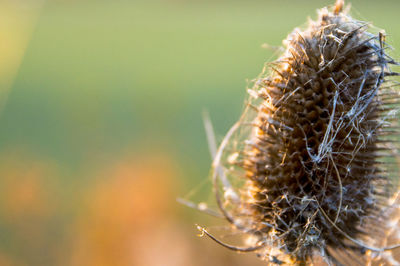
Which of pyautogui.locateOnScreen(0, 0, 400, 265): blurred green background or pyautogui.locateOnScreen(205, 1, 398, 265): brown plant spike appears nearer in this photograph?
pyautogui.locateOnScreen(205, 1, 398, 265): brown plant spike

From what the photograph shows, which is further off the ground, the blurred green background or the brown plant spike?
the brown plant spike

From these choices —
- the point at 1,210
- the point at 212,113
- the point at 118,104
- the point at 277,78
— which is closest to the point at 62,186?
the point at 1,210

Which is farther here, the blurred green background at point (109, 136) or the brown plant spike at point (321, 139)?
the blurred green background at point (109, 136)

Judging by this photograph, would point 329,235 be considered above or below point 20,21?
above

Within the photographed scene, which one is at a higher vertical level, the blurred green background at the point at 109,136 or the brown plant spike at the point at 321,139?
the brown plant spike at the point at 321,139

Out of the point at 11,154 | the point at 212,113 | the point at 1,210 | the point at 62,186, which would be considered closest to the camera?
the point at 1,210

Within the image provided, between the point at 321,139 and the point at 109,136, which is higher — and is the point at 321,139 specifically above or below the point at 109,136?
above

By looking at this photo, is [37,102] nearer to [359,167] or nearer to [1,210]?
[1,210]

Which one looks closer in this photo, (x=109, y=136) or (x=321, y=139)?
(x=321, y=139)
